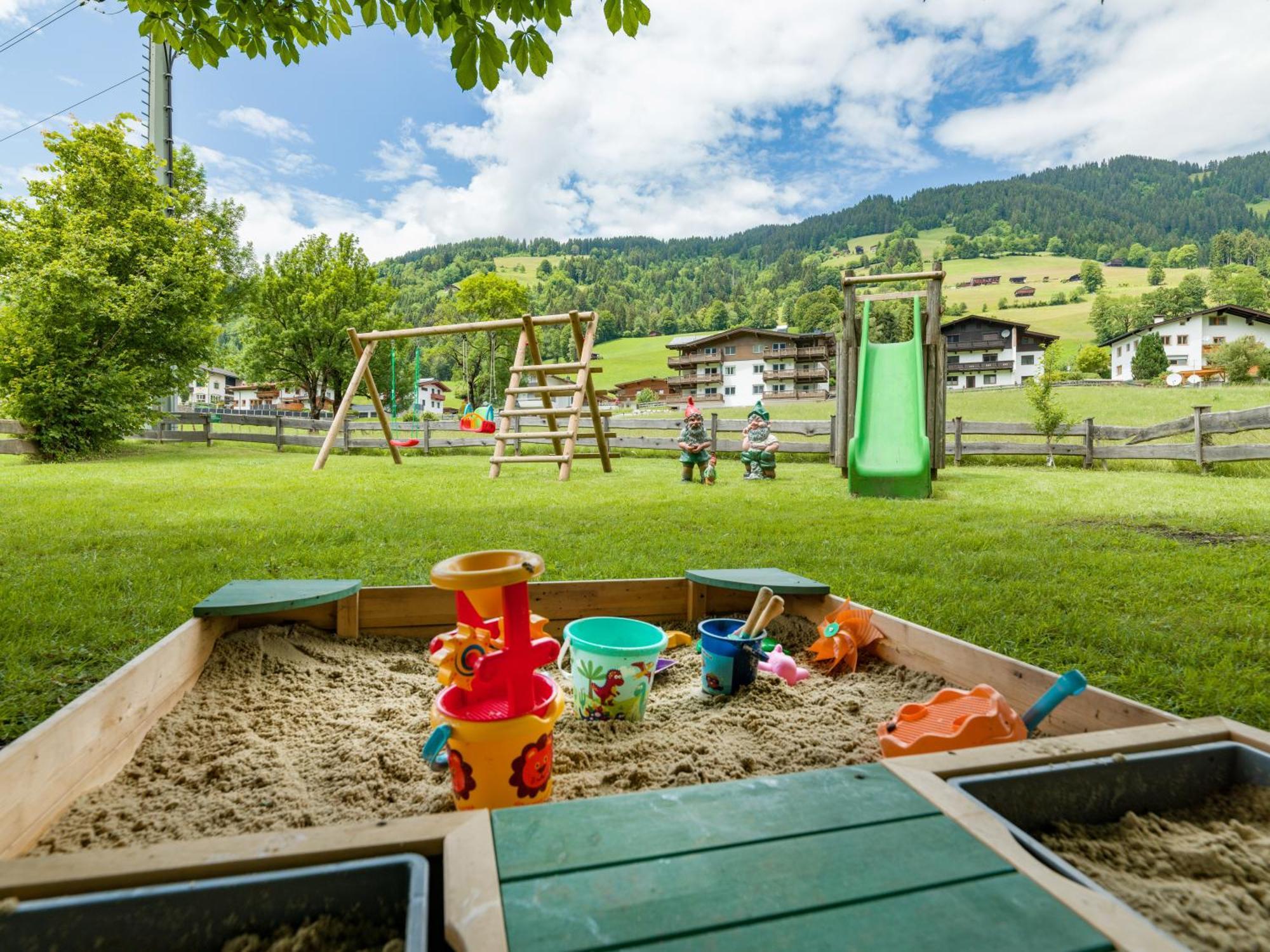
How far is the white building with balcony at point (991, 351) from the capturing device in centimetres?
4347

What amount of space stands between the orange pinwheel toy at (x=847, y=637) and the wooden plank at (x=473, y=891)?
1511 mm

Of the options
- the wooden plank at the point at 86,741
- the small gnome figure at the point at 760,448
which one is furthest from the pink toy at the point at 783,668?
the small gnome figure at the point at 760,448

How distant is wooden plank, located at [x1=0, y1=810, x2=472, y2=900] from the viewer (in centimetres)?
78

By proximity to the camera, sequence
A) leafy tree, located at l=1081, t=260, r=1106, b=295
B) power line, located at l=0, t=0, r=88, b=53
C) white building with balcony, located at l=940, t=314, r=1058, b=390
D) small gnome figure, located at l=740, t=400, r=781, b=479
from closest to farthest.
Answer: small gnome figure, located at l=740, t=400, r=781, b=479 → power line, located at l=0, t=0, r=88, b=53 → white building with balcony, located at l=940, t=314, r=1058, b=390 → leafy tree, located at l=1081, t=260, r=1106, b=295

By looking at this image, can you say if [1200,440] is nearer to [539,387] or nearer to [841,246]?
[539,387]

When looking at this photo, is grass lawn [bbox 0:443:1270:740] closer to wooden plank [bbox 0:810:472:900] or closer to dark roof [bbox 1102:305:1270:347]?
wooden plank [bbox 0:810:472:900]

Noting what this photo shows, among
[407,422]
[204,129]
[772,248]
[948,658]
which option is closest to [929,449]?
[948,658]

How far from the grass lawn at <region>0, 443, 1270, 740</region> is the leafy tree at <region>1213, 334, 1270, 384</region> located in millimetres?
27276

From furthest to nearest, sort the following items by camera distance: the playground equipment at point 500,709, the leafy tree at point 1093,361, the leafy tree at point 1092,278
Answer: the leafy tree at point 1092,278 → the leafy tree at point 1093,361 → the playground equipment at point 500,709

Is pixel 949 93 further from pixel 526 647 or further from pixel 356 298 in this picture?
pixel 526 647

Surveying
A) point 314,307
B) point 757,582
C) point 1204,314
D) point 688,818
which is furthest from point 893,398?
point 1204,314

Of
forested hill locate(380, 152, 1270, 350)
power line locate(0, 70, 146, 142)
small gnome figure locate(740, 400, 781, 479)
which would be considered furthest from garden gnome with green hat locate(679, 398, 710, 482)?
forested hill locate(380, 152, 1270, 350)

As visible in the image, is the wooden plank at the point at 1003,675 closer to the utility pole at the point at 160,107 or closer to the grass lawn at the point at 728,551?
the grass lawn at the point at 728,551

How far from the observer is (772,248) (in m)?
82.7
